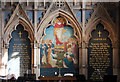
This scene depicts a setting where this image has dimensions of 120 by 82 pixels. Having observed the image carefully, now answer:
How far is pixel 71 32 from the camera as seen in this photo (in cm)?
1233

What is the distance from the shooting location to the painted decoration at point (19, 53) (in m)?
12.4

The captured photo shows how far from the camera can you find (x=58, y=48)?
1231 centimetres

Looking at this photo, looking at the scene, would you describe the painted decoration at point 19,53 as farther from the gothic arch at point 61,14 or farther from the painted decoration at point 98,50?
the painted decoration at point 98,50

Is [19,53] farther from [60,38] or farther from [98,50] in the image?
[98,50]

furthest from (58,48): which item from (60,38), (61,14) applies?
(61,14)

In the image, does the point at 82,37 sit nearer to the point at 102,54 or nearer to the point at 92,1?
the point at 102,54

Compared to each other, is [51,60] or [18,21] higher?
[18,21]

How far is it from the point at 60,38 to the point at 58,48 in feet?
2.25

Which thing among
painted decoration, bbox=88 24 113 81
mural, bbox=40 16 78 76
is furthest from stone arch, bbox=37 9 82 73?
painted decoration, bbox=88 24 113 81

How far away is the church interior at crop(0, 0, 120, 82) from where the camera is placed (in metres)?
12.1

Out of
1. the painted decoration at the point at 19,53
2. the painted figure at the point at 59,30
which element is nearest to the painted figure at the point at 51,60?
the painted figure at the point at 59,30

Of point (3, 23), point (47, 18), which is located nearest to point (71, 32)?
point (47, 18)

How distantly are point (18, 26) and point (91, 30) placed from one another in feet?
16.1

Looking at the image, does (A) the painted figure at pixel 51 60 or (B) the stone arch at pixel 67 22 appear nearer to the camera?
(B) the stone arch at pixel 67 22
